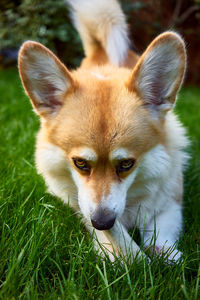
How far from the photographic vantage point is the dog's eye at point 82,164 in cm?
196

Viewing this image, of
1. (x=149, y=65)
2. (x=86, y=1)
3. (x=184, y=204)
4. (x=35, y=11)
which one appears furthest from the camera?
(x=35, y=11)

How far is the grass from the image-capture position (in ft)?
5.09

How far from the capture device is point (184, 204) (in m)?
2.62

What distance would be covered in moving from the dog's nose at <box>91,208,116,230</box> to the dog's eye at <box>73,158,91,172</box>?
0.28 meters

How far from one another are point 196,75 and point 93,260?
698 cm

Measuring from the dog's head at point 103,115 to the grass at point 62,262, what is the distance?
0.19 m

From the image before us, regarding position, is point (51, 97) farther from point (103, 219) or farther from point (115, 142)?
point (103, 219)

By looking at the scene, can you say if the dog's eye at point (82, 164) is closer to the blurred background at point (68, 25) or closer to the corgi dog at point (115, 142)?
the corgi dog at point (115, 142)

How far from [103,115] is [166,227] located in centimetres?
80

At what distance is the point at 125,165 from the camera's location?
197 centimetres

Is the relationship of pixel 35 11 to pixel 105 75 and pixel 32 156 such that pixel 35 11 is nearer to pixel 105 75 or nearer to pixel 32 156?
pixel 32 156

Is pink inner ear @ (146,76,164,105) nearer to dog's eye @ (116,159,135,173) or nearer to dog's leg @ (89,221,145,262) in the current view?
dog's eye @ (116,159,135,173)

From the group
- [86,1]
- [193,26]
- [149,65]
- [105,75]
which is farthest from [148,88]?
[193,26]

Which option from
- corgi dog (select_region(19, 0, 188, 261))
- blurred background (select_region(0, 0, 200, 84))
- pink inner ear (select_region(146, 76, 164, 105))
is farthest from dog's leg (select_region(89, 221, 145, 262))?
blurred background (select_region(0, 0, 200, 84))
